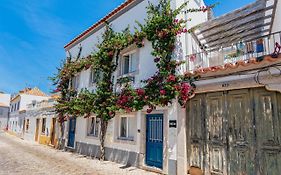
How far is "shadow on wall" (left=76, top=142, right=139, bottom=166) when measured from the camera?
987 cm

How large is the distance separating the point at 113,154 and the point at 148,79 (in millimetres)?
4757

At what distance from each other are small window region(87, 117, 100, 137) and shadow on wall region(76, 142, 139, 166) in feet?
2.54

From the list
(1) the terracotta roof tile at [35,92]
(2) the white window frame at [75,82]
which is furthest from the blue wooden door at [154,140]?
(1) the terracotta roof tile at [35,92]

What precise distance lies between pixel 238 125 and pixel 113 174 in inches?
206

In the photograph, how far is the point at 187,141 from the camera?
320 inches

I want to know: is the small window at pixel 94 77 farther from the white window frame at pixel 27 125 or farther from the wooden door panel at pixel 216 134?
the white window frame at pixel 27 125

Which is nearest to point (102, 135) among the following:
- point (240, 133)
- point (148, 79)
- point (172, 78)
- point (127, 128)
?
point (127, 128)

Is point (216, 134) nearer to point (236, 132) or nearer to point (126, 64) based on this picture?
point (236, 132)

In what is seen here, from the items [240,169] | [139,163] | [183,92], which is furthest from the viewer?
[139,163]

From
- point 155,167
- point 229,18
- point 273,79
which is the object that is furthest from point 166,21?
point 155,167

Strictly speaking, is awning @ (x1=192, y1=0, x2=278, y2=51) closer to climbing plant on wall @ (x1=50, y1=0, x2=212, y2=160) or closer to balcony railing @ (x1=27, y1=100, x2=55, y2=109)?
climbing plant on wall @ (x1=50, y1=0, x2=212, y2=160)

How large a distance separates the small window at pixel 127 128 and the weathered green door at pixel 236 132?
11.2 ft

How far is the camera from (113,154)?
11.1m

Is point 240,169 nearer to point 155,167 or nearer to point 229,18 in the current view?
point 155,167
